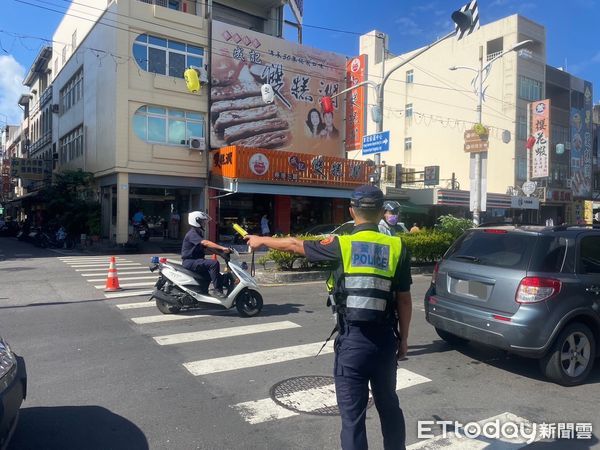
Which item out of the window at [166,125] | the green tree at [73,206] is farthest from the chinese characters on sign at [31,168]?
the window at [166,125]

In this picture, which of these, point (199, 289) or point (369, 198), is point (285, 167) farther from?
point (369, 198)

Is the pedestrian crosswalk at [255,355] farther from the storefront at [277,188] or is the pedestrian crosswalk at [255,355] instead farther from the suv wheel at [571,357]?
the storefront at [277,188]

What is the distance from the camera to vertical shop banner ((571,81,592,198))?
3950 cm

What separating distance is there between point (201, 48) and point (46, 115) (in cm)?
2292

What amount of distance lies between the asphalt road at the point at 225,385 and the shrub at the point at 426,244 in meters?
6.93

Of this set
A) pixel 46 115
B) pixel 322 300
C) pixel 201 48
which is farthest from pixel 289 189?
pixel 46 115

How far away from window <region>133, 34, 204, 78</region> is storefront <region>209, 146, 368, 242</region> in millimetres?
4484

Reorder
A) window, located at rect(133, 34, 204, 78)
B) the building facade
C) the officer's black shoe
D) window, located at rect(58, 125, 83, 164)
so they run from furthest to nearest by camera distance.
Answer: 1. the building facade
2. window, located at rect(58, 125, 83, 164)
3. window, located at rect(133, 34, 204, 78)
4. the officer's black shoe

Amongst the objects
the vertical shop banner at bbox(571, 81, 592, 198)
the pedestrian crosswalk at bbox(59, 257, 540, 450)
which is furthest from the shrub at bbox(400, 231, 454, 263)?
the vertical shop banner at bbox(571, 81, 592, 198)

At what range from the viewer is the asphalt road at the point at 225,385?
3.78m

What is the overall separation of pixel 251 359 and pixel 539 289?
326 cm

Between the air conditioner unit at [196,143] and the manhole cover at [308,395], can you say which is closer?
the manhole cover at [308,395]

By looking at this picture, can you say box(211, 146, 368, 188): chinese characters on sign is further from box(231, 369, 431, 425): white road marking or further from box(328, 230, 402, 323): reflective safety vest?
box(328, 230, 402, 323): reflective safety vest

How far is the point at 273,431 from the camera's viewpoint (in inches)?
151
